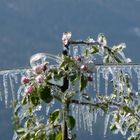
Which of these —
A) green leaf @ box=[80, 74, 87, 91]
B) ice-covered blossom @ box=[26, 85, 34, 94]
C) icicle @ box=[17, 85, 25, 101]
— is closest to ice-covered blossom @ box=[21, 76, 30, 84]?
ice-covered blossom @ box=[26, 85, 34, 94]

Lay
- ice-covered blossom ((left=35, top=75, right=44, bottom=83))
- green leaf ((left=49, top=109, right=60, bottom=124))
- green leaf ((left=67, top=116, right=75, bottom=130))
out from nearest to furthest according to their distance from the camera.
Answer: ice-covered blossom ((left=35, top=75, right=44, bottom=83))
green leaf ((left=67, top=116, right=75, bottom=130))
green leaf ((left=49, top=109, right=60, bottom=124))

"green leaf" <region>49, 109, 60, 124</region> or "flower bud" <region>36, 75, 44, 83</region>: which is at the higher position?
"flower bud" <region>36, 75, 44, 83</region>

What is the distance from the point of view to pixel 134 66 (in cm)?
465

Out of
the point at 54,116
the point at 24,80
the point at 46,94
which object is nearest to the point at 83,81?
the point at 46,94

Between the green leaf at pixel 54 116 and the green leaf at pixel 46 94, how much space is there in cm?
24

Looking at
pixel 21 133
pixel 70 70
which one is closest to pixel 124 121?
pixel 21 133

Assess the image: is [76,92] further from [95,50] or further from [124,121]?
[124,121]

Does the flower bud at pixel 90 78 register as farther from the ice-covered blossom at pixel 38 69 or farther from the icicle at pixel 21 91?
the icicle at pixel 21 91

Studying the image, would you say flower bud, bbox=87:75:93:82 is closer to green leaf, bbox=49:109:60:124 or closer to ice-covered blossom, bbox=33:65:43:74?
ice-covered blossom, bbox=33:65:43:74

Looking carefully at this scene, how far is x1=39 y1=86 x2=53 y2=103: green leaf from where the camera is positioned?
4.83 metres

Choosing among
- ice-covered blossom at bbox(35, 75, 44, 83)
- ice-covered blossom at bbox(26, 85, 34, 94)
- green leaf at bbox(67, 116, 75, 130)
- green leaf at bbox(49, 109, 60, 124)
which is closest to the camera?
ice-covered blossom at bbox(35, 75, 44, 83)

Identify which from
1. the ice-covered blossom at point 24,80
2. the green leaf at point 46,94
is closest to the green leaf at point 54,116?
the green leaf at point 46,94

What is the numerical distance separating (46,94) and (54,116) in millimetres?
320

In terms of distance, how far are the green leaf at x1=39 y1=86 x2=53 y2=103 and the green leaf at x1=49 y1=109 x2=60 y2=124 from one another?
244 mm
